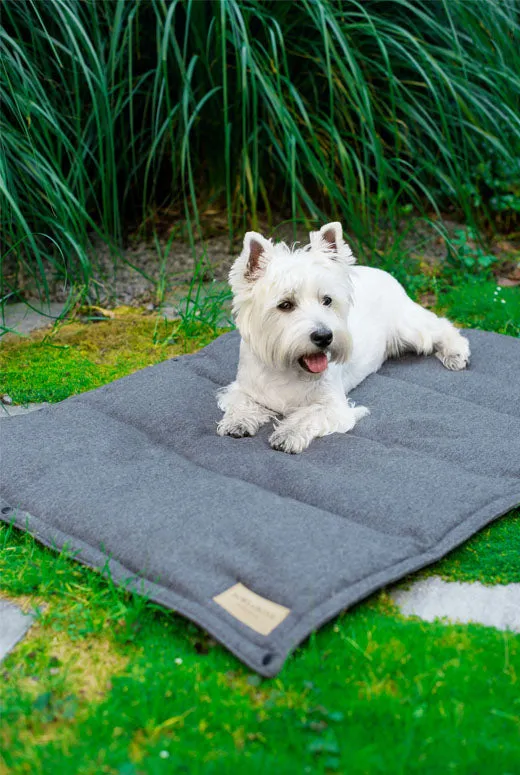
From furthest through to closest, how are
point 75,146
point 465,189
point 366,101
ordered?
point 465,189
point 75,146
point 366,101

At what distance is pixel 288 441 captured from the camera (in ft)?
10.2

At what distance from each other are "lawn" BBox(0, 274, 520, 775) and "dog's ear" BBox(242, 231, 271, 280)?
1.25 meters

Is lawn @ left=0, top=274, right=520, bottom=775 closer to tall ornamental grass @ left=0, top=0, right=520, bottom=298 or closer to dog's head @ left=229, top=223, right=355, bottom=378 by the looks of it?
dog's head @ left=229, top=223, right=355, bottom=378

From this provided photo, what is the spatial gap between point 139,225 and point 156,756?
455 centimetres

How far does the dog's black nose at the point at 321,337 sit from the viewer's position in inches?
117

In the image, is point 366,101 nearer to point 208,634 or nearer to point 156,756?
point 208,634

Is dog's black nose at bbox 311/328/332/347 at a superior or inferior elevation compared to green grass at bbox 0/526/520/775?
superior

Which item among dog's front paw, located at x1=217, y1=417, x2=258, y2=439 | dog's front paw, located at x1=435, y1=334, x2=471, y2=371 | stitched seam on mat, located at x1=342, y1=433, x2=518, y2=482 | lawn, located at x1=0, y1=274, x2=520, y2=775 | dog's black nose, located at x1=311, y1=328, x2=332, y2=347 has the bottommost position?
dog's front paw, located at x1=435, y1=334, x2=471, y2=371

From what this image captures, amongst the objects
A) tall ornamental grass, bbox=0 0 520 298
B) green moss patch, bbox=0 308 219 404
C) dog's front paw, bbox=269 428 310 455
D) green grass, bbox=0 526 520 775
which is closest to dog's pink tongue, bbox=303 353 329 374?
dog's front paw, bbox=269 428 310 455

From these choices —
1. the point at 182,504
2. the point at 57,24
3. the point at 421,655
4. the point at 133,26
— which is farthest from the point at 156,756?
the point at 133,26

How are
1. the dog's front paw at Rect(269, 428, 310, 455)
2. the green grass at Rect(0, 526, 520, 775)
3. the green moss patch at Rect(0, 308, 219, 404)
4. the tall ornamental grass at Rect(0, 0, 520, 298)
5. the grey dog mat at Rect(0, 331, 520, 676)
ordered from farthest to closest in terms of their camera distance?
the tall ornamental grass at Rect(0, 0, 520, 298) < the green moss patch at Rect(0, 308, 219, 404) < the dog's front paw at Rect(269, 428, 310, 455) < the grey dog mat at Rect(0, 331, 520, 676) < the green grass at Rect(0, 526, 520, 775)

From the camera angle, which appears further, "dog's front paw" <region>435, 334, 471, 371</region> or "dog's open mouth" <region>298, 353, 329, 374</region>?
"dog's front paw" <region>435, 334, 471, 371</region>

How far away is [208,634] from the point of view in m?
2.22

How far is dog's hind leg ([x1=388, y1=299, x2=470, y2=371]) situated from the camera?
397 cm
